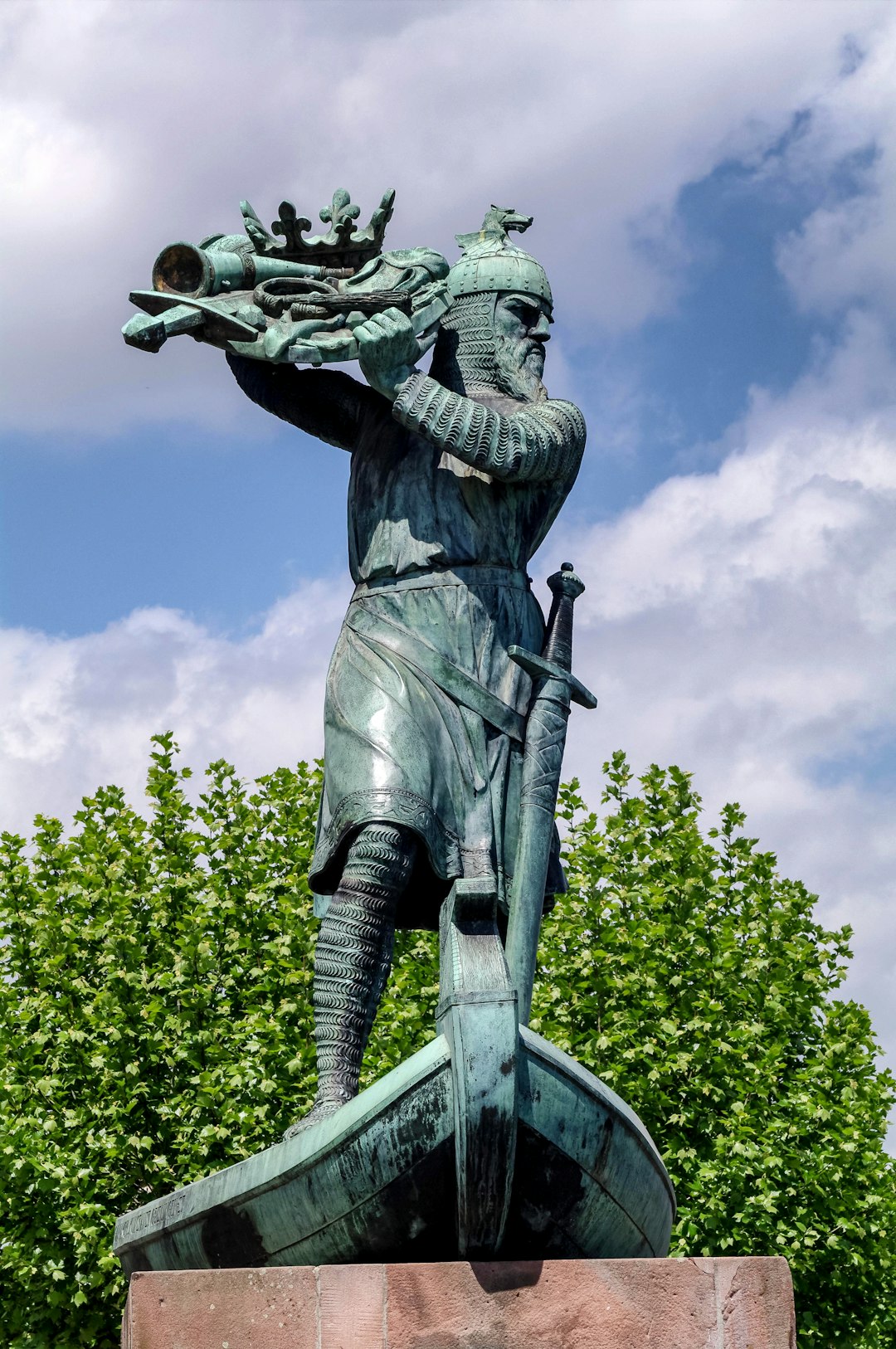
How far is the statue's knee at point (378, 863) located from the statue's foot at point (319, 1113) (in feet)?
2.39

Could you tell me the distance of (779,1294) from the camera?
18.5 feet

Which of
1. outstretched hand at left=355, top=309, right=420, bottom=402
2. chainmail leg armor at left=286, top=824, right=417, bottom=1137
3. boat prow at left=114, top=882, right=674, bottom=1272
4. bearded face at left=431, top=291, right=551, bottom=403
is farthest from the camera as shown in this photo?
bearded face at left=431, top=291, right=551, bottom=403

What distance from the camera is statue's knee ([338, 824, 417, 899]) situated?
6562 mm

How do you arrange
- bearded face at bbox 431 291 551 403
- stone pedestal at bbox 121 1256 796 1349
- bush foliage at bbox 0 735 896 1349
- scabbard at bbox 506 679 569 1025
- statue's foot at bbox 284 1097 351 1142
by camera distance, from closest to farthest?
stone pedestal at bbox 121 1256 796 1349, statue's foot at bbox 284 1097 351 1142, scabbard at bbox 506 679 569 1025, bearded face at bbox 431 291 551 403, bush foliage at bbox 0 735 896 1349

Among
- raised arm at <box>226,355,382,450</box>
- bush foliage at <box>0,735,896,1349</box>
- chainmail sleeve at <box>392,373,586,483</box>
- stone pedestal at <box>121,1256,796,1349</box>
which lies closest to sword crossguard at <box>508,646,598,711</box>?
chainmail sleeve at <box>392,373,586,483</box>

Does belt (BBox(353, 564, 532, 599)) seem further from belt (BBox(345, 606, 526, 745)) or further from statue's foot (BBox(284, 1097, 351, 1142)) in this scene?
statue's foot (BBox(284, 1097, 351, 1142))

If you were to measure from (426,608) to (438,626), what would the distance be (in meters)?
0.09

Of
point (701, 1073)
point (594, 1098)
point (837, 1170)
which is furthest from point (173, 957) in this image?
point (594, 1098)

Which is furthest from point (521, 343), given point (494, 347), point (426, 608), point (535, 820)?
point (535, 820)

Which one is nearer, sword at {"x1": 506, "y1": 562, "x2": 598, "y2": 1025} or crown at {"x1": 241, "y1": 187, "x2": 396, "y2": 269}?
sword at {"x1": 506, "y1": 562, "x2": 598, "y2": 1025}

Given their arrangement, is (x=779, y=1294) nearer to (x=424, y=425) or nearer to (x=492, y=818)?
(x=492, y=818)

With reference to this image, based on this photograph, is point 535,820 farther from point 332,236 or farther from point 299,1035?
point 299,1035

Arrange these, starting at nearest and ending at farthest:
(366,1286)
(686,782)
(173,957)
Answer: (366,1286) → (173,957) → (686,782)

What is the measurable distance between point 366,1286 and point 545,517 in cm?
336
